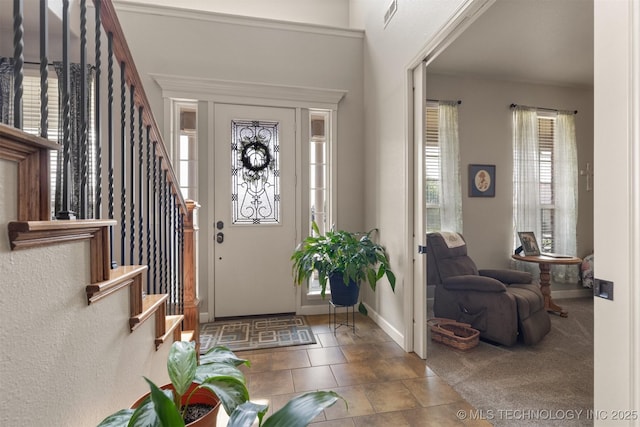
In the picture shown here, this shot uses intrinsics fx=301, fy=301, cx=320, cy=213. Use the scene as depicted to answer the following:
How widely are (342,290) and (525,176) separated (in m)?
2.93

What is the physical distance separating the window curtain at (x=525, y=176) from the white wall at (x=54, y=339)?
14.2ft

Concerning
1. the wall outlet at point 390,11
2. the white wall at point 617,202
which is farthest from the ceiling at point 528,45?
the white wall at point 617,202

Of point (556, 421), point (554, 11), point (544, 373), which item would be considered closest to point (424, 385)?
point (556, 421)

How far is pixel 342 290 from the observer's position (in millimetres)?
2848

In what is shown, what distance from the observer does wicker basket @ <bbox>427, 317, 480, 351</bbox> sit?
254 centimetres

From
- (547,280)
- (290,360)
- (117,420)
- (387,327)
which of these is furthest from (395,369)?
(547,280)

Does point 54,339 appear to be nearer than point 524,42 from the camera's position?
Yes

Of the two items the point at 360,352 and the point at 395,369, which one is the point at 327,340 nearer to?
the point at 360,352

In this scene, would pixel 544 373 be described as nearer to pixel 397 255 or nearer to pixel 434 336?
pixel 434 336

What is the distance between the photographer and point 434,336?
272 centimetres

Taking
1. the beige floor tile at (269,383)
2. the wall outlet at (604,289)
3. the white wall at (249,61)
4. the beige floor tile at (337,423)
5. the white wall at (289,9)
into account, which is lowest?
the beige floor tile at (269,383)

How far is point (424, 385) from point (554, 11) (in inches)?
130

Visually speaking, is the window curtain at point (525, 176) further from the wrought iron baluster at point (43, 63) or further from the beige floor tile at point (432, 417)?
the wrought iron baluster at point (43, 63)

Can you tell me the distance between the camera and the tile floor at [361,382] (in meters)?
1.72
